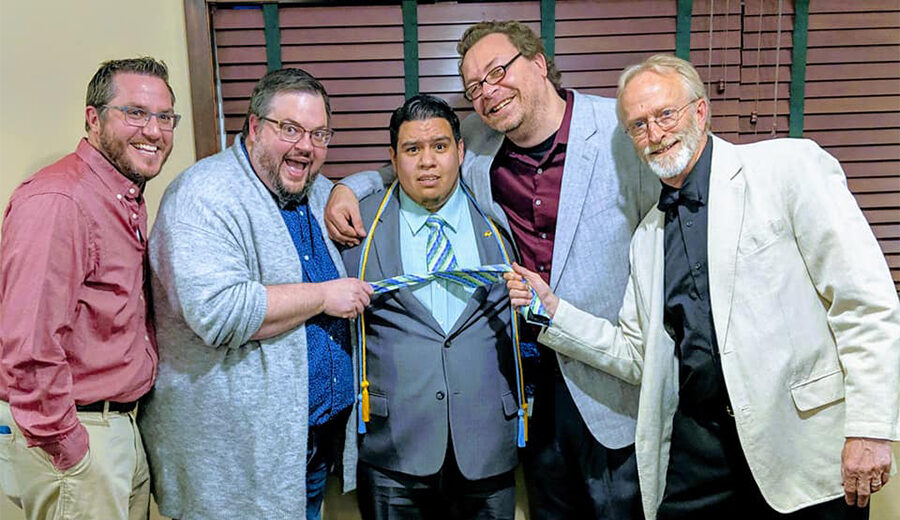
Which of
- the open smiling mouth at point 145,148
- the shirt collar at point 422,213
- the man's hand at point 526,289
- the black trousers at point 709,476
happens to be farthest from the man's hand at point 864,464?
the open smiling mouth at point 145,148

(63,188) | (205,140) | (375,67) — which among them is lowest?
(63,188)

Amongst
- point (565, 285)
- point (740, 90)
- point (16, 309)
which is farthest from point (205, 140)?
point (740, 90)

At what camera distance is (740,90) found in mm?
2271

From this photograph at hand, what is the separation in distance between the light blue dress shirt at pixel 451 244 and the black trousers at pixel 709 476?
68 cm

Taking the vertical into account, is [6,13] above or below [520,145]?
above

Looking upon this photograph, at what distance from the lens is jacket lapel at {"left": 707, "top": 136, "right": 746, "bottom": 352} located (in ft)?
5.17

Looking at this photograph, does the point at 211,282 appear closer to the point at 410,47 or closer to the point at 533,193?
the point at 533,193

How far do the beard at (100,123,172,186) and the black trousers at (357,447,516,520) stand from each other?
3.29ft

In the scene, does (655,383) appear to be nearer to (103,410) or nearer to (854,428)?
(854,428)

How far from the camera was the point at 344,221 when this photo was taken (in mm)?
1863

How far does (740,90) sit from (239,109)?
5.76 ft

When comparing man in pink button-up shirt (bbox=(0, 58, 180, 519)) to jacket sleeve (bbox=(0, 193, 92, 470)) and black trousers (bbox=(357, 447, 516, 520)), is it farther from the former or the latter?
black trousers (bbox=(357, 447, 516, 520))

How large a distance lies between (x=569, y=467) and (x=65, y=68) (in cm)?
191

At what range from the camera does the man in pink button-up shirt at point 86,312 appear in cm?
141
